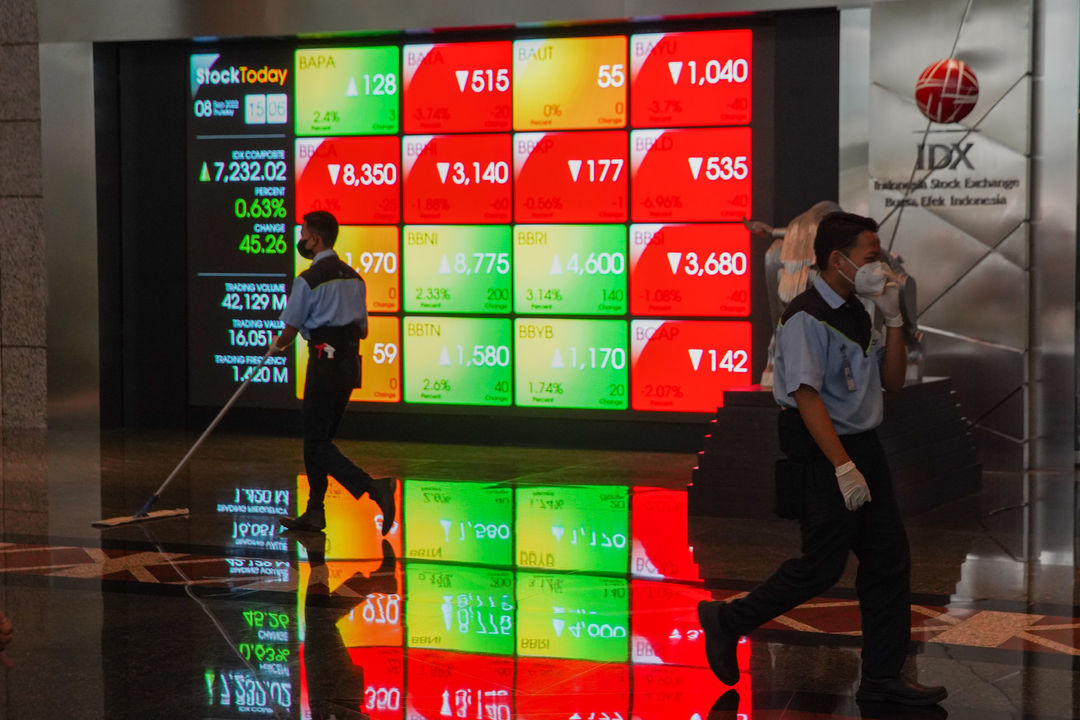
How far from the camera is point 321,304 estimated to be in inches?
339

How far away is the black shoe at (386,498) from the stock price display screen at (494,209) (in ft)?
14.3

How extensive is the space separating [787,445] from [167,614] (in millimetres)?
3089

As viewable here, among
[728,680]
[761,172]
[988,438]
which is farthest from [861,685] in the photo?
[761,172]

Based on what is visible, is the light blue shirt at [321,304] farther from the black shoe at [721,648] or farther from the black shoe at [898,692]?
the black shoe at [898,692]

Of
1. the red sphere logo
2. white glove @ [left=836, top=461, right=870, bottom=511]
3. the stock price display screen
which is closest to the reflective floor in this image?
white glove @ [left=836, top=461, right=870, bottom=511]

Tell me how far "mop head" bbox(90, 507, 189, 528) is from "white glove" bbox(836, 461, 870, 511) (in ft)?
17.9

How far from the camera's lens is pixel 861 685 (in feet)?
17.1

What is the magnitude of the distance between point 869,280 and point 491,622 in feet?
7.85

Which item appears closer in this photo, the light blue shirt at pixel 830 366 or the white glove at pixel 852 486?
the white glove at pixel 852 486

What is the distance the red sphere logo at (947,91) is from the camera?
1077cm

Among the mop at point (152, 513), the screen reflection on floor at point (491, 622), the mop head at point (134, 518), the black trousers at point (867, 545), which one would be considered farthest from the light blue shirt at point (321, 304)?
the black trousers at point (867, 545)

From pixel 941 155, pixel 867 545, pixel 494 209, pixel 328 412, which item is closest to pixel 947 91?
pixel 941 155

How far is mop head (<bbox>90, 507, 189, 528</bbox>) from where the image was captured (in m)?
8.92

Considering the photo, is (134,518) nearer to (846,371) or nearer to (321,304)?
(321,304)
